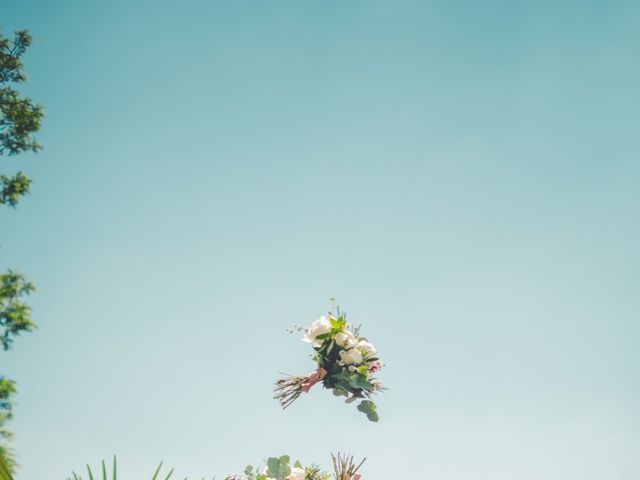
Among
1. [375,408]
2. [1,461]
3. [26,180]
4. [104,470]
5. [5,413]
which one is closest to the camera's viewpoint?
[1,461]

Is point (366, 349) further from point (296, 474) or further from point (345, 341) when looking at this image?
point (296, 474)

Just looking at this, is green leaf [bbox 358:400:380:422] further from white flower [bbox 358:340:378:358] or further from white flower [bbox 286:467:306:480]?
white flower [bbox 286:467:306:480]

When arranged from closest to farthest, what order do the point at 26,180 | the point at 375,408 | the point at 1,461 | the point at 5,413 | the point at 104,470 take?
1. the point at 1,461
2. the point at 104,470
3. the point at 375,408
4. the point at 5,413
5. the point at 26,180

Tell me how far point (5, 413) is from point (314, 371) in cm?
987

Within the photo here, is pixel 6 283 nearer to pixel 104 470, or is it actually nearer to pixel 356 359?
pixel 104 470

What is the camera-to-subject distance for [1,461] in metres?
1.91

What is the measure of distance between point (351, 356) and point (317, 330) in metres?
0.38

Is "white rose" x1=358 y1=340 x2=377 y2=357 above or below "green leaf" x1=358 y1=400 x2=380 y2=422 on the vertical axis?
above

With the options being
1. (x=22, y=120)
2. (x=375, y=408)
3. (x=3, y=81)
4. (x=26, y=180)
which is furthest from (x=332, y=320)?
(x=3, y=81)

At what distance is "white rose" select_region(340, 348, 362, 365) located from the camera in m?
3.49

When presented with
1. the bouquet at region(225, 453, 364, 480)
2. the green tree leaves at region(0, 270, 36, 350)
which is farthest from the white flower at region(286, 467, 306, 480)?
the green tree leaves at region(0, 270, 36, 350)

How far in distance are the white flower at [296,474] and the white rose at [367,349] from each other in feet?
3.52

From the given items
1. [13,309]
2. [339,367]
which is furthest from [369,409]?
[13,309]

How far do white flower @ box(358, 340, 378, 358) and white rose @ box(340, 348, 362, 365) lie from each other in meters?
0.11
